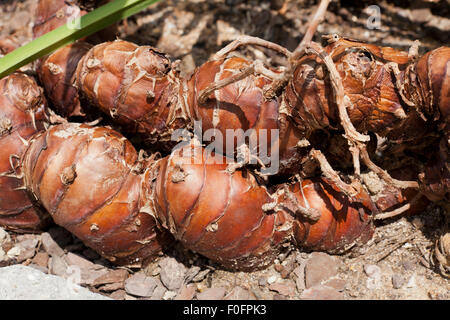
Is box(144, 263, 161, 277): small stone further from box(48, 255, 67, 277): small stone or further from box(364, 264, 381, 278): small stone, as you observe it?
box(364, 264, 381, 278): small stone

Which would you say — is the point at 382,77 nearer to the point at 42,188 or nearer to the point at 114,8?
the point at 114,8

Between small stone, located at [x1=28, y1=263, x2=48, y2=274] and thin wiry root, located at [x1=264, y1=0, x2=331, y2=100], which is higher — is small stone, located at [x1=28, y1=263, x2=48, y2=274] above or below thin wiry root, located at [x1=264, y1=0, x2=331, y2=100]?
below

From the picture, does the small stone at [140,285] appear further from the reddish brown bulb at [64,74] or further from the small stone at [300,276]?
the reddish brown bulb at [64,74]

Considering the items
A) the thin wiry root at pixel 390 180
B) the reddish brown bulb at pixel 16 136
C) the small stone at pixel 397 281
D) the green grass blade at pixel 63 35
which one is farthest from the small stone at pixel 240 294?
the green grass blade at pixel 63 35

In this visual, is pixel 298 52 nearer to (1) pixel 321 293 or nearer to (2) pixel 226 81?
(2) pixel 226 81

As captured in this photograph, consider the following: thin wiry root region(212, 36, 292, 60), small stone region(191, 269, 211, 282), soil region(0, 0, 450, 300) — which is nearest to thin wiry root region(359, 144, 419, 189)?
soil region(0, 0, 450, 300)

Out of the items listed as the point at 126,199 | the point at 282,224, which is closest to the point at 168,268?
the point at 126,199

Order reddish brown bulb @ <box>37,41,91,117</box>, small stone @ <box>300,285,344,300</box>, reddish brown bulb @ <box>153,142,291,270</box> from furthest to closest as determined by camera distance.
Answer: reddish brown bulb @ <box>37,41,91,117</box> → small stone @ <box>300,285,344,300</box> → reddish brown bulb @ <box>153,142,291,270</box>
